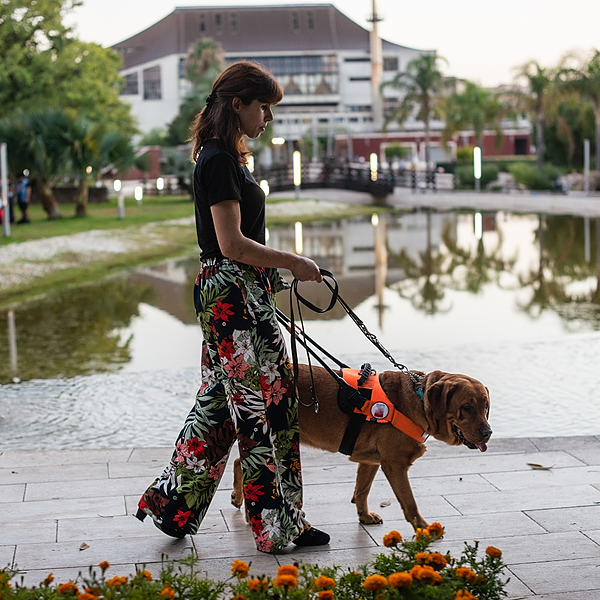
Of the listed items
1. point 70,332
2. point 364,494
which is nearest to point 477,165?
point 70,332

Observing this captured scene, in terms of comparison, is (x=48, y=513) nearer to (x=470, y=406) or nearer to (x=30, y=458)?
(x=30, y=458)

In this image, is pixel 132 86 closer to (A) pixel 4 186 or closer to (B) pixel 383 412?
(A) pixel 4 186

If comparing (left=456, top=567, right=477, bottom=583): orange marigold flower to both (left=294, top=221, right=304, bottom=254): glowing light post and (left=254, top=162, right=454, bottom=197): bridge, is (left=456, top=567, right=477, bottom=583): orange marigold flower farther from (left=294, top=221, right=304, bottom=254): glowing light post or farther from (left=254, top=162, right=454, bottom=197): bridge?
(left=254, top=162, right=454, bottom=197): bridge

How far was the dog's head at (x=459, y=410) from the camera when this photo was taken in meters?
3.53

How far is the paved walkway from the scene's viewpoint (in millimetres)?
3410

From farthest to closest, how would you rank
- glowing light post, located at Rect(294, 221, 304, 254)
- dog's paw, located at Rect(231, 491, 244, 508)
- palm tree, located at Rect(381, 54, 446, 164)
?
palm tree, located at Rect(381, 54, 446, 164), glowing light post, located at Rect(294, 221, 304, 254), dog's paw, located at Rect(231, 491, 244, 508)

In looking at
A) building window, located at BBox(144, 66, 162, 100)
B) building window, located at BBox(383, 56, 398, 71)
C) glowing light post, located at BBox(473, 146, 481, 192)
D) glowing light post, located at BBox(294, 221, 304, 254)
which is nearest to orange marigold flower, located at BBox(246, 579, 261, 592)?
glowing light post, located at BBox(294, 221, 304, 254)

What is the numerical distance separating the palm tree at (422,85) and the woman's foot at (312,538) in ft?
196

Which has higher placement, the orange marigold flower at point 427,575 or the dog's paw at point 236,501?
the orange marigold flower at point 427,575

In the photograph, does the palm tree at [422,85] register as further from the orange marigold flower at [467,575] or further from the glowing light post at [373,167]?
the orange marigold flower at [467,575]

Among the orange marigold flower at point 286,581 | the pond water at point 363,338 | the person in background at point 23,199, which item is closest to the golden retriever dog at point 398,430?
the orange marigold flower at point 286,581

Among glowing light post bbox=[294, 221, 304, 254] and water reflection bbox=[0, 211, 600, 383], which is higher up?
glowing light post bbox=[294, 221, 304, 254]

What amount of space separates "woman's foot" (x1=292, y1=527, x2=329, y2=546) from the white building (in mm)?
87633

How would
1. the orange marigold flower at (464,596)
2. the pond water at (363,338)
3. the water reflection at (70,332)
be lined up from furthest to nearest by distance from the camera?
1. the water reflection at (70,332)
2. the pond water at (363,338)
3. the orange marigold flower at (464,596)
